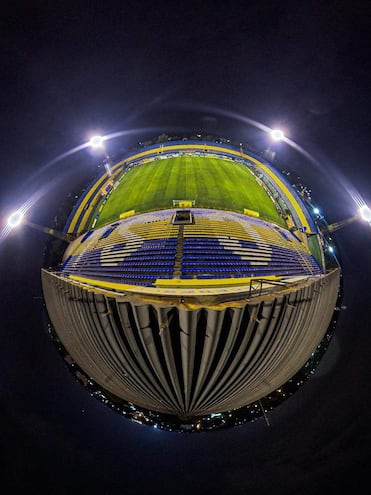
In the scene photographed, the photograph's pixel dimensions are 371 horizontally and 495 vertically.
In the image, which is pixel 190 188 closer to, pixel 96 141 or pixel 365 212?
pixel 96 141

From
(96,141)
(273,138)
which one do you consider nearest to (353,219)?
(273,138)

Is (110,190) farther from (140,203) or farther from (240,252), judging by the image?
(240,252)

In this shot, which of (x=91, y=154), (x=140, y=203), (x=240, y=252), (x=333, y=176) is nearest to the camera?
(x=240, y=252)

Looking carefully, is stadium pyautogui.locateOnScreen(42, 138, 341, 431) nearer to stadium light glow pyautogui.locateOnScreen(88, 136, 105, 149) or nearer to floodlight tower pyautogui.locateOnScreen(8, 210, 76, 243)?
floodlight tower pyautogui.locateOnScreen(8, 210, 76, 243)

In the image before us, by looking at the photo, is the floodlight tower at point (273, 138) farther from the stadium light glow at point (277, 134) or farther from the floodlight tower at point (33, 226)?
the floodlight tower at point (33, 226)

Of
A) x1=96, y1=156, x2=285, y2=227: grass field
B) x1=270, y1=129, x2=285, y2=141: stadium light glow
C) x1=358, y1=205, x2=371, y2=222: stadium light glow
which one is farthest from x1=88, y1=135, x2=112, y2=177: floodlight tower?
x1=358, y1=205, x2=371, y2=222: stadium light glow

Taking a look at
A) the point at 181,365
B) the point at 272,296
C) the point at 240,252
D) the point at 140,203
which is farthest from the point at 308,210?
the point at 181,365
